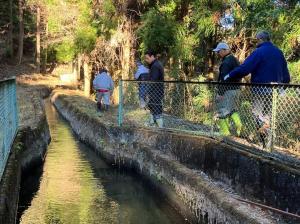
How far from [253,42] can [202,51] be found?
215cm

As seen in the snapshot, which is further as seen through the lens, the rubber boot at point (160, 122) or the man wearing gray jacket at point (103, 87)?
the man wearing gray jacket at point (103, 87)

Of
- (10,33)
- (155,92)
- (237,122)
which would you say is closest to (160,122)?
(155,92)

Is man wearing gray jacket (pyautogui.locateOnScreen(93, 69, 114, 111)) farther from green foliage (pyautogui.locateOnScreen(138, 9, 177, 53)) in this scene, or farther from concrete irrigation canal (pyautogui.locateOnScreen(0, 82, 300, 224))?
concrete irrigation canal (pyautogui.locateOnScreen(0, 82, 300, 224))

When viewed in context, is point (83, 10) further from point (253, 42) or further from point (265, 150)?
point (265, 150)

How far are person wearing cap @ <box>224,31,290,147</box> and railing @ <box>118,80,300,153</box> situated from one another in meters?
0.02

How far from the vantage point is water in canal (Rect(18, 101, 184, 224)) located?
8.34 meters

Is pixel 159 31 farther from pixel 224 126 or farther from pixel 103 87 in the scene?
pixel 224 126

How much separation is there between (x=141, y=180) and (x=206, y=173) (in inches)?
105

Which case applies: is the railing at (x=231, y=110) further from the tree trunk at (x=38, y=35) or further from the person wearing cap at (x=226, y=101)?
the tree trunk at (x=38, y=35)

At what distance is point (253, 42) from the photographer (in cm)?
1560

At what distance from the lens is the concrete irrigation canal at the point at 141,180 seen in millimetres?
6457

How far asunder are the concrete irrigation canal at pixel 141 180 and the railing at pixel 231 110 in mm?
383

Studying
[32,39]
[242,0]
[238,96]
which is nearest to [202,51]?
[242,0]

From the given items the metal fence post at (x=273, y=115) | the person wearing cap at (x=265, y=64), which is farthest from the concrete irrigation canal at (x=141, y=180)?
the person wearing cap at (x=265, y=64)
